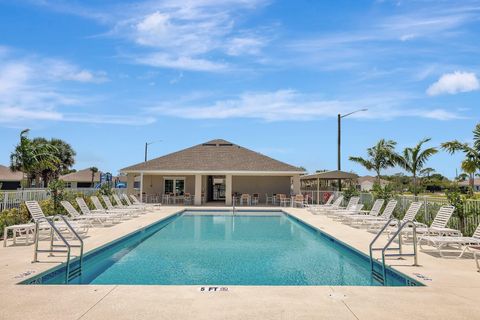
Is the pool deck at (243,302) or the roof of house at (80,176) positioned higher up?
the roof of house at (80,176)

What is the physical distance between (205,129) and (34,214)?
2993 cm

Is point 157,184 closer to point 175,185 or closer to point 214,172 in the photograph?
point 175,185

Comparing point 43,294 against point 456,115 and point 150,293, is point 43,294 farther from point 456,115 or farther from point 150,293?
point 456,115

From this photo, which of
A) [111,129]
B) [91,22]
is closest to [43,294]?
[91,22]

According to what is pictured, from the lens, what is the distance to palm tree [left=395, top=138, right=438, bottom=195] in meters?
25.3

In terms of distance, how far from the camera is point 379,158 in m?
33.5

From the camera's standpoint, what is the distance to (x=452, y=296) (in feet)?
16.9

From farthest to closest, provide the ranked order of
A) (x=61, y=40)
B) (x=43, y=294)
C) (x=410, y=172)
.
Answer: (x=410, y=172) < (x=61, y=40) < (x=43, y=294)

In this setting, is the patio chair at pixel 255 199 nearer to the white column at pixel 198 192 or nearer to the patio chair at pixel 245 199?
the patio chair at pixel 245 199

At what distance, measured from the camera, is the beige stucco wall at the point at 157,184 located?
28.5 metres

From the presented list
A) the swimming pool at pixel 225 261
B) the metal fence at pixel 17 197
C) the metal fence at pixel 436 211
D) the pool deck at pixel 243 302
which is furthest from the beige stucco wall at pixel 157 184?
the pool deck at pixel 243 302

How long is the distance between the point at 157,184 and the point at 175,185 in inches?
54.8

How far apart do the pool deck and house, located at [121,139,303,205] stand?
1940 centimetres

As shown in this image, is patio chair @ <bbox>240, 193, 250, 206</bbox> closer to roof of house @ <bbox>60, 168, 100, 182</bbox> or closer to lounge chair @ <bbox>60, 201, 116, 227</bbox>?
lounge chair @ <bbox>60, 201, 116, 227</bbox>
